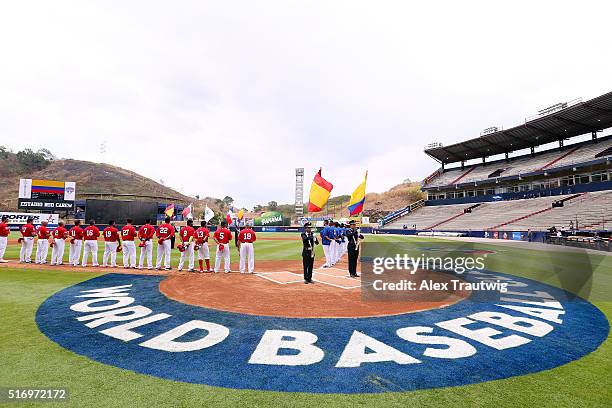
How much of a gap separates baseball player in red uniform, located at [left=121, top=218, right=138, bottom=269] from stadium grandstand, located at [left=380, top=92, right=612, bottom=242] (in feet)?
121

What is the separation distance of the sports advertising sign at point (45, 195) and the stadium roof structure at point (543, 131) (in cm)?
6216

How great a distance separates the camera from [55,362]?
4141mm

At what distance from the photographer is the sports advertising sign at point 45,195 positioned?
41969mm

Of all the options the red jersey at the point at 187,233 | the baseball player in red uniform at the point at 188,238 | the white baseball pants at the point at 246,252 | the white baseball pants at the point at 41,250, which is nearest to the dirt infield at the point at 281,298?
the white baseball pants at the point at 246,252

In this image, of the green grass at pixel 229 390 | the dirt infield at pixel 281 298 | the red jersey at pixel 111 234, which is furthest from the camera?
the red jersey at pixel 111 234

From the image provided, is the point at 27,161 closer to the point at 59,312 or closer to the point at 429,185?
the point at 429,185

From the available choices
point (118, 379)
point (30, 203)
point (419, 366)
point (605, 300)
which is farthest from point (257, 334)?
point (30, 203)

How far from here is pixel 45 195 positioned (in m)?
43.1

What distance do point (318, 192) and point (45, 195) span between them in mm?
47347

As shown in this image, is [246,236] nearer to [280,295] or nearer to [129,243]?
[280,295]

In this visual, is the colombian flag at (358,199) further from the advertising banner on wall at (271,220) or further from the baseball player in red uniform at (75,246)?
the advertising banner on wall at (271,220)

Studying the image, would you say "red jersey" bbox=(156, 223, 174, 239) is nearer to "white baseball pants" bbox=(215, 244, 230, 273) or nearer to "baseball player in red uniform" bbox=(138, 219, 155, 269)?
"baseball player in red uniform" bbox=(138, 219, 155, 269)

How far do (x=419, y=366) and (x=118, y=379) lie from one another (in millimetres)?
3913

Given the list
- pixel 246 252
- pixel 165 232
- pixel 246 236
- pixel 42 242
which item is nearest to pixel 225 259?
pixel 246 252
